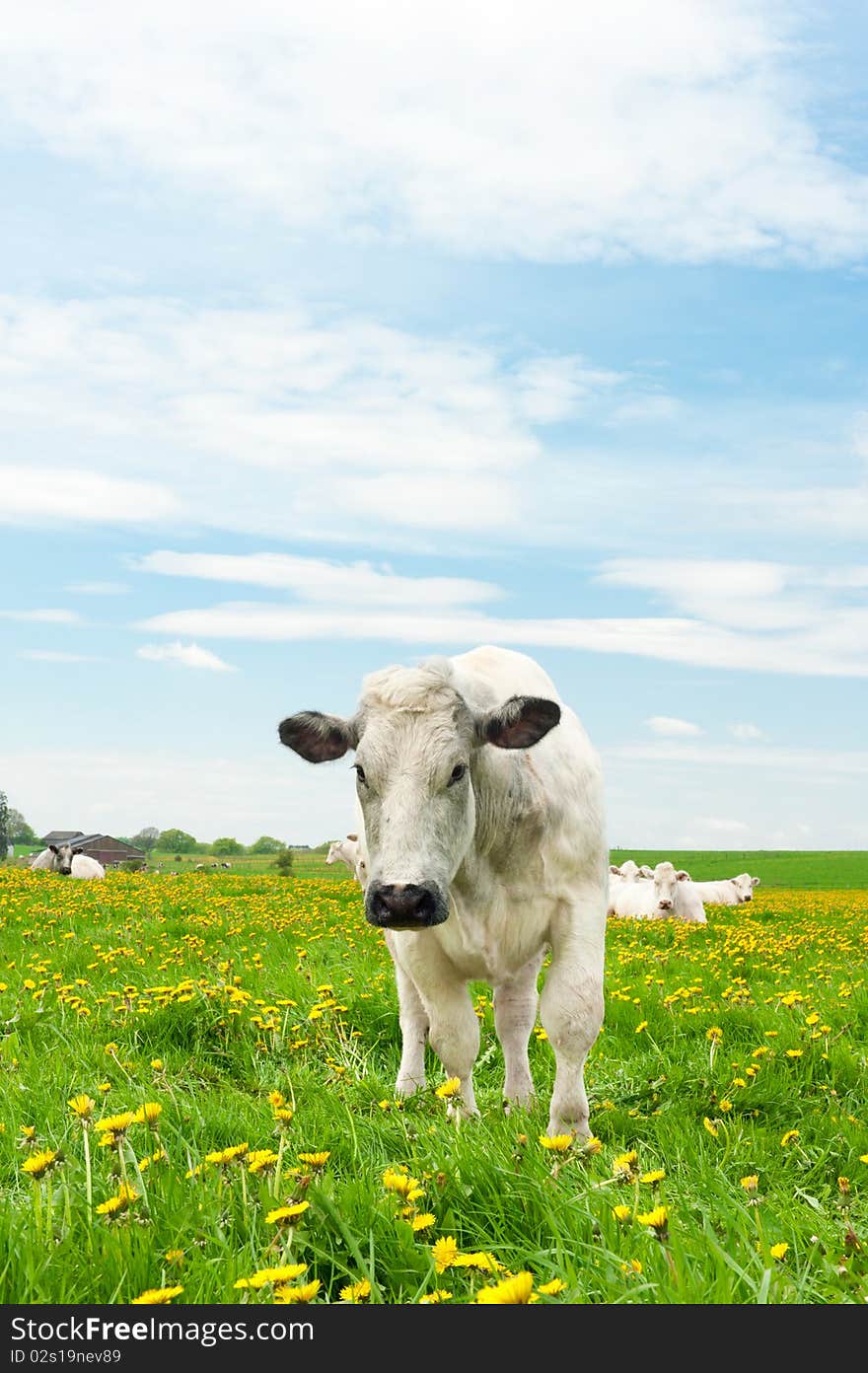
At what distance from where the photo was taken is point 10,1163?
510 cm

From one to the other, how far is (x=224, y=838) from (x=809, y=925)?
91013mm

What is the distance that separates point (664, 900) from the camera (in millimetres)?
23531

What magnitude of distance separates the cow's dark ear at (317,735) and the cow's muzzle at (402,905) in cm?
125

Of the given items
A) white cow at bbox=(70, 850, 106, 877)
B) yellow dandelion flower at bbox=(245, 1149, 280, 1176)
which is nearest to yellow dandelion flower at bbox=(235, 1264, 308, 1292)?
yellow dandelion flower at bbox=(245, 1149, 280, 1176)

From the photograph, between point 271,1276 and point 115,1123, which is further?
point 115,1123

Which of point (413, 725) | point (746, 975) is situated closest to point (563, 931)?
point (413, 725)

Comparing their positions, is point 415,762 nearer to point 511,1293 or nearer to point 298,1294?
point 298,1294

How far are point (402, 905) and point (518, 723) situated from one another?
4.22 ft

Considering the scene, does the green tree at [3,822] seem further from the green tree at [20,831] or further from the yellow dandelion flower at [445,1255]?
the yellow dandelion flower at [445,1255]

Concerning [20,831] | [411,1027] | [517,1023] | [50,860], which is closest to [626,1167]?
[517,1023]

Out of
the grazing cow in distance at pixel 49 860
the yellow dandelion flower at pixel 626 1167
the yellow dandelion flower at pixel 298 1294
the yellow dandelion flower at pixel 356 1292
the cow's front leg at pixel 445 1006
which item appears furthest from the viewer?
the grazing cow in distance at pixel 49 860

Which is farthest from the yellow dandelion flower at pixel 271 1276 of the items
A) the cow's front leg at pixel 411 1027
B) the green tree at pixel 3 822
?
the green tree at pixel 3 822

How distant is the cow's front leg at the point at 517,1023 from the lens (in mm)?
6777
